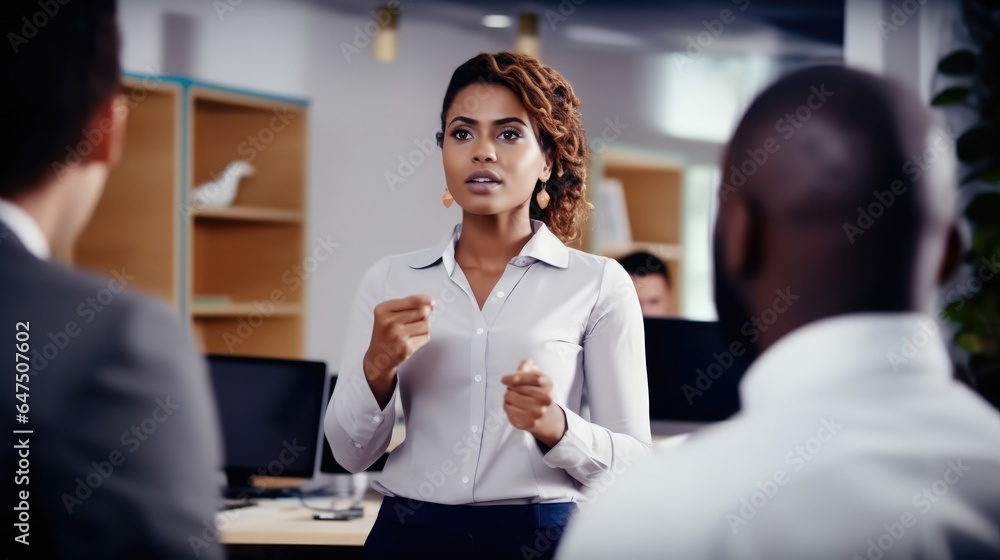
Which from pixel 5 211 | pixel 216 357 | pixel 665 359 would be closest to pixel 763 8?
pixel 665 359

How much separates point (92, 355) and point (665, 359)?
5.91 feet

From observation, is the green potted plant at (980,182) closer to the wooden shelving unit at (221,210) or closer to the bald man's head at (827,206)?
the bald man's head at (827,206)

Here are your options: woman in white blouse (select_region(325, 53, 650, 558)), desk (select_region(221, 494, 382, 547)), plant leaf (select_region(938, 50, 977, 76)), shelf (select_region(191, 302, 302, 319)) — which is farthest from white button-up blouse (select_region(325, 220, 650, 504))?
shelf (select_region(191, 302, 302, 319))

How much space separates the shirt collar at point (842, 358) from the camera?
85 centimetres

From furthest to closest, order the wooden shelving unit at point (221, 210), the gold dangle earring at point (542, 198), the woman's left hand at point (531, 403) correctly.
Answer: the wooden shelving unit at point (221, 210)
the gold dangle earring at point (542, 198)
the woman's left hand at point (531, 403)

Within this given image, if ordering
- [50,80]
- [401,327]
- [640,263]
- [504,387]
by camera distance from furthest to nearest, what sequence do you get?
[640,263], [504,387], [401,327], [50,80]

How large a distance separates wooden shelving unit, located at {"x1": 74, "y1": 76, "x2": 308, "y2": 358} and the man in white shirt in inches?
91.2

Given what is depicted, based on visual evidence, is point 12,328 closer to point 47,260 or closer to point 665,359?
point 47,260

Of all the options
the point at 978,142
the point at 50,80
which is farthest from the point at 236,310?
the point at 978,142

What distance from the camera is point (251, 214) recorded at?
144 inches

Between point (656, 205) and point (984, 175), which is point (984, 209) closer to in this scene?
point (984, 175)

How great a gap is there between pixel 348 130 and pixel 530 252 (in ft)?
Result: 10.5

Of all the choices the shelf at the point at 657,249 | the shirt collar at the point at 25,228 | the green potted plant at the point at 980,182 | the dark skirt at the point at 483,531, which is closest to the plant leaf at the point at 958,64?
the green potted plant at the point at 980,182

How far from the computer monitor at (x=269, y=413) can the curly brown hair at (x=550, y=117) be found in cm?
127
